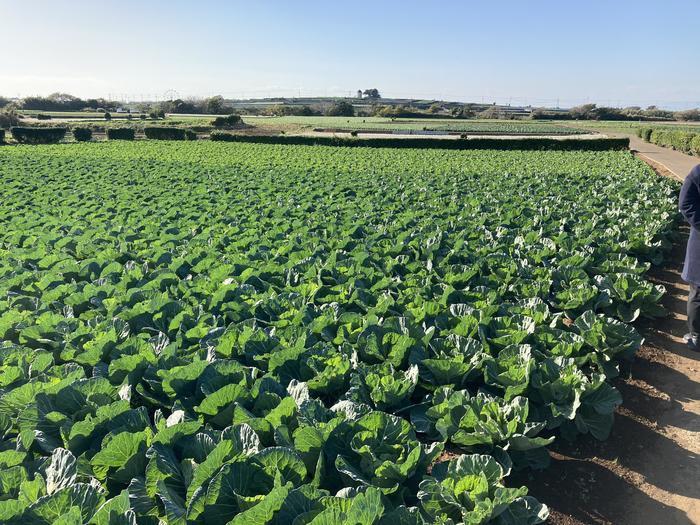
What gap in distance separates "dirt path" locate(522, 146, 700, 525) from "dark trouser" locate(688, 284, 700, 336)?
456 mm

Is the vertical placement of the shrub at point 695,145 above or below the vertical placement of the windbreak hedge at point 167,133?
below

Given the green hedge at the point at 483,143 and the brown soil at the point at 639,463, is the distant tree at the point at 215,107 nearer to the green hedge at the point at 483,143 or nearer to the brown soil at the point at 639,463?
the green hedge at the point at 483,143

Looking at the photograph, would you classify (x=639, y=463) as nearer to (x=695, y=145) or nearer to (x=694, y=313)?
(x=694, y=313)

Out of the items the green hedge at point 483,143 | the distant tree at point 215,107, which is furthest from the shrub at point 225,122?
the distant tree at point 215,107

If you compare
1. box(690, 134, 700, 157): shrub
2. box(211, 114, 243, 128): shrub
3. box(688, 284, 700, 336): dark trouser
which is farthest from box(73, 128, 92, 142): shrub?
box(688, 284, 700, 336): dark trouser

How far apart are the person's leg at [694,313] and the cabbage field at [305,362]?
446 mm

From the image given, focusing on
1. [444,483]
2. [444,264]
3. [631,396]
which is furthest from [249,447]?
[444,264]

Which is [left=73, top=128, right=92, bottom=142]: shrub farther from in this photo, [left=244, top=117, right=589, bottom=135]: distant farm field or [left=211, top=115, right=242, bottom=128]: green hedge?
[left=244, top=117, right=589, bottom=135]: distant farm field

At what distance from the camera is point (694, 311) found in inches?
241

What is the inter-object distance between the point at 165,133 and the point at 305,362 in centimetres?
5099

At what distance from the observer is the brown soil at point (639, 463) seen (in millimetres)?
3682

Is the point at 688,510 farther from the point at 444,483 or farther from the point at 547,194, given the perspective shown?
the point at 547,194

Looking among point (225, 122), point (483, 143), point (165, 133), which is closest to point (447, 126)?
point (225, 122)

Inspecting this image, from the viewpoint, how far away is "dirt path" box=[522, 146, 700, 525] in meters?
3.68
